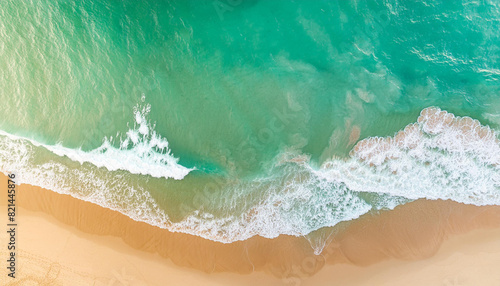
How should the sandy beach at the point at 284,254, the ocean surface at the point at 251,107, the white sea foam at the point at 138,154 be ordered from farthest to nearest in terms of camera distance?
the white sea foam at the point at 138,154 < the ocean surface at the point at 251,107 < the sandy beach at the point at 284,254

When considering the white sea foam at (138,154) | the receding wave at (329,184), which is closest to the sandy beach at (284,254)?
the receding wave at (329,184)

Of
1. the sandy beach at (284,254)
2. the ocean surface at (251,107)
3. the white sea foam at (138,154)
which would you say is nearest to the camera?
the sandy beach at (284,254)

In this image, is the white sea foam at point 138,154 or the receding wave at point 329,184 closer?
the receding wave at point 329,184

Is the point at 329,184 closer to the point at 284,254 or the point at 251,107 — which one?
the point at 284,254

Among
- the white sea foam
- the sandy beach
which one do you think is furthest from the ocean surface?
the sandy beach

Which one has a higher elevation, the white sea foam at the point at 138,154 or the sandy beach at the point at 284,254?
the white sea foam at the point at 138,154

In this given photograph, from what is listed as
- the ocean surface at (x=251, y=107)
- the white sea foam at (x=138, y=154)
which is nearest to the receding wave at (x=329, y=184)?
the ocean surface at (x=251, y=107)

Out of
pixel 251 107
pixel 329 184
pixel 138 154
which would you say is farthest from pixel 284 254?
pixel 138 154

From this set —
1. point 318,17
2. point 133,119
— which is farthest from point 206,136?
point 318,17

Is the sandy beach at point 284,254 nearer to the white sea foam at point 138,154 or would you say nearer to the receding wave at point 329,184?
the receding wave at point 329,184
